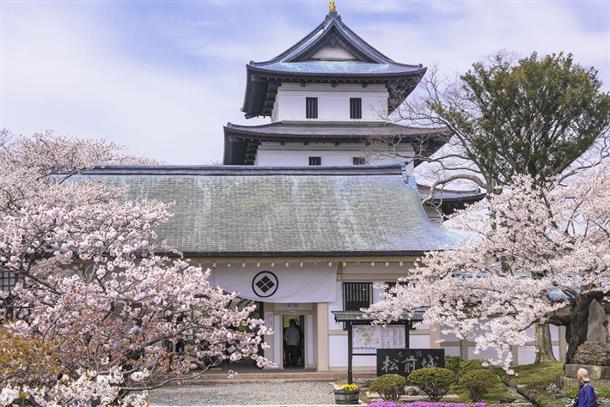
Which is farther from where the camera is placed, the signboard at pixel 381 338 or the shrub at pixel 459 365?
the signboard at pixel 381 338

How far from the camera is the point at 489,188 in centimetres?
2623

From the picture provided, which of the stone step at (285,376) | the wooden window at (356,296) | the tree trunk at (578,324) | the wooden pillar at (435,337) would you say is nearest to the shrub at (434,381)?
the tree trunk at (578,324)

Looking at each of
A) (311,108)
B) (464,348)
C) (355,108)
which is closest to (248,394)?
(464,348)

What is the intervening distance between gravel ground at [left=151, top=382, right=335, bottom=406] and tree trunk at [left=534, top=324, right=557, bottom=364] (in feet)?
23.0

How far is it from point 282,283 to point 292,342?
263 cm

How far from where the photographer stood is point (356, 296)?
23047 millimetres

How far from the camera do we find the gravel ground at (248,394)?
17781mm

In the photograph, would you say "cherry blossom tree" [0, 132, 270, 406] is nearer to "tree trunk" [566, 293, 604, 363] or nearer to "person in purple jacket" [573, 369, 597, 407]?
"person in purple jacket" [573, 369, 597, 407]

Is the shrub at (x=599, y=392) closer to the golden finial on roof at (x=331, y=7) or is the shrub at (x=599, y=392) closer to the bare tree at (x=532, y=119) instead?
the bare tree at (x=532, y=119)

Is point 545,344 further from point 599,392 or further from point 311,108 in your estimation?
point 311,108

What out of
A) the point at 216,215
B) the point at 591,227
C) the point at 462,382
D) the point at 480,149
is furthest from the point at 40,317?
the point at 480,149

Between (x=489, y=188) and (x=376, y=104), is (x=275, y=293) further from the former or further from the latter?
(x=376, y=104)

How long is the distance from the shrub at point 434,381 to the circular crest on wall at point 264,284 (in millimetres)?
6336

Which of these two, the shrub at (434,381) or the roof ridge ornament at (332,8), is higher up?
the roof ridge ornament at (332,8)
